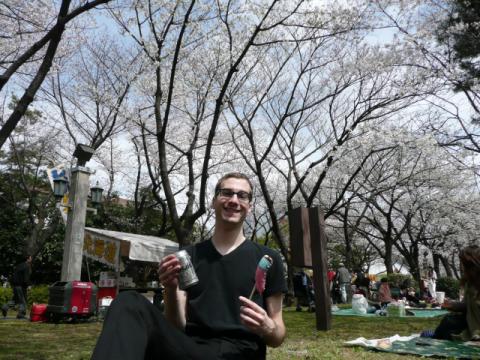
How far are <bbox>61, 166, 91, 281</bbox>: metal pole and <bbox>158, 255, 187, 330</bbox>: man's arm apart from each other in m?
7.78

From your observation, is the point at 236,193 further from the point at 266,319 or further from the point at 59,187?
the point at 59,187

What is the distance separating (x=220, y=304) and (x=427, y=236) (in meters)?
30.7

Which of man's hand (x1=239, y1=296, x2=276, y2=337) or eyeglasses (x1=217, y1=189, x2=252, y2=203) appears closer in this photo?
man's hand (x1=239, y1=296, x2=276, y2=337)

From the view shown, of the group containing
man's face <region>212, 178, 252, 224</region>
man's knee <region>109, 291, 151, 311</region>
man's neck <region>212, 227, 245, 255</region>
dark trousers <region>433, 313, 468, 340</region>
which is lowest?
dark trousers <region>433, 313, 468, 340</region>

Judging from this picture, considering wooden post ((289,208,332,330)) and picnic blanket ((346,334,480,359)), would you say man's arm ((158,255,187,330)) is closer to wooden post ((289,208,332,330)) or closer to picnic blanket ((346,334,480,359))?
picnic blanket ((346,334,480,359))

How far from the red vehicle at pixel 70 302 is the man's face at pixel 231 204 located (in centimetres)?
751

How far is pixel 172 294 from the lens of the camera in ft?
7.18

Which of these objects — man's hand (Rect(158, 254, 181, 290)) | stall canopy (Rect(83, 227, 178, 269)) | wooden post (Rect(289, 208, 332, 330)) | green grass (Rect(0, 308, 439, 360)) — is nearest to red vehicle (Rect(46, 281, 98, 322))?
green grass (Rect(0, 308, 439, 360))

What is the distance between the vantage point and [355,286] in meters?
18.9

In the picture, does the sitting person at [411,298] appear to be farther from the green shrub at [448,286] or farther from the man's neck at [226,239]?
the man's neck at [226,239]

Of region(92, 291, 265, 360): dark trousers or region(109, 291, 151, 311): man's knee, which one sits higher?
region(109, 291, 151, 311): man's knee

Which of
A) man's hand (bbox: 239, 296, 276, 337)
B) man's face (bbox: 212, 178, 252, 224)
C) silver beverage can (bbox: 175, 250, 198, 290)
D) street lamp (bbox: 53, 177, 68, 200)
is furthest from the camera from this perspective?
street lamp (bbox: 53, 177, 68, 200)

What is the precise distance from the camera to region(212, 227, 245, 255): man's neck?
228 cm

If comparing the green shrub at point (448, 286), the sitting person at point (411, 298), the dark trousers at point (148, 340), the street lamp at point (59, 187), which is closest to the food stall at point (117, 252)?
the street lamp at point (59, 187)
